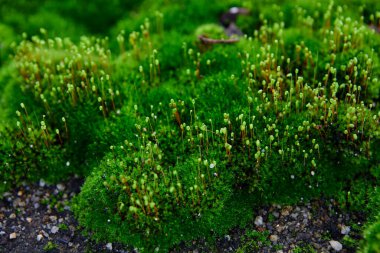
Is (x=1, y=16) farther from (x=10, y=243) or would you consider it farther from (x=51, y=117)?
(x=10, y=243)

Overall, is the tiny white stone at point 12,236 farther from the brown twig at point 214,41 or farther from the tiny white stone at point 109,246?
the brown twig at point 214,41

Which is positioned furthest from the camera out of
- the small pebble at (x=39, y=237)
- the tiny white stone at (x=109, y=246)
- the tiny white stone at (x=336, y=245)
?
the small pebble at (x=39, y=237)

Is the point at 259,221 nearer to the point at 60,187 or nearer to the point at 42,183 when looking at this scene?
the point at 60,187

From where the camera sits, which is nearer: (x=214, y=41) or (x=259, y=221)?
(x=259, y=221)

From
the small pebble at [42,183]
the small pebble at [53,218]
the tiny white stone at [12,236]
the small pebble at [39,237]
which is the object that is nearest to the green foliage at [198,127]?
the small pebble at [42,183]

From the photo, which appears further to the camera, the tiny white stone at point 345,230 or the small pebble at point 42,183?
the small pebble at point 42,183

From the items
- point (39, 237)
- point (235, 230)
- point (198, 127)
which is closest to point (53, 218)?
point (39, 237)

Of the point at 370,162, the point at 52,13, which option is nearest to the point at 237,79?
the point at 370,162

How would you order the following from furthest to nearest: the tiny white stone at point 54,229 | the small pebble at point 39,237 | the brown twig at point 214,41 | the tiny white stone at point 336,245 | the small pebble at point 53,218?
the brown twig at point 214,41, the small pebble at point 53,218, the tiny white stone at point 54,229, the small pebble at point 39,237, the tiny white stone at point 336,245

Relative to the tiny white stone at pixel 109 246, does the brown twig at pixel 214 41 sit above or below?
above
